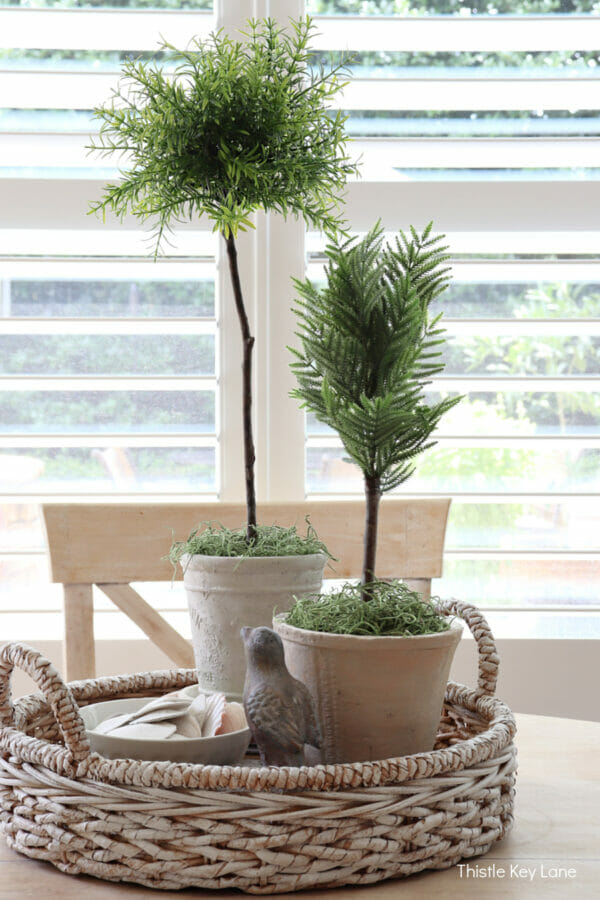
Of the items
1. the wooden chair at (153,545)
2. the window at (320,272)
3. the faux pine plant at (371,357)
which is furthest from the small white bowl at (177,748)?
the window at (320,272)

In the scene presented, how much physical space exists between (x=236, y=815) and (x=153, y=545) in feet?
3.21

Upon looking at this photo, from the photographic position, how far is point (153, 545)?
4.95 ft

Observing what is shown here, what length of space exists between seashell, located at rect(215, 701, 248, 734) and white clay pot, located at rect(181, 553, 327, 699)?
0.11 m

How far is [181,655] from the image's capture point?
1.57m

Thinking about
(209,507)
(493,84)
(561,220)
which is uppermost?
(493,84)

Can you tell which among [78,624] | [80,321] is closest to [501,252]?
[80,321]

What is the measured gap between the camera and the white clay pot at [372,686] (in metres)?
0.64

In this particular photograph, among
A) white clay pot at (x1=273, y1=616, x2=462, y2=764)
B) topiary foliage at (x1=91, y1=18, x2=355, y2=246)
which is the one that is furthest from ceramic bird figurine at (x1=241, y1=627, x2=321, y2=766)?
topiary foliage at (x1=91, y1=18, x2=355, y2=246)

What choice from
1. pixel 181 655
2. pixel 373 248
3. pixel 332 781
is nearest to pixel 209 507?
pixel 181 655

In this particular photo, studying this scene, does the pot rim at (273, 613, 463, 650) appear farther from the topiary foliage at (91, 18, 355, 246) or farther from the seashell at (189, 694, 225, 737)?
the topiary foliage at (91, 18, 355, 246)

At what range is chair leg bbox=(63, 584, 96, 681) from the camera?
1.51m

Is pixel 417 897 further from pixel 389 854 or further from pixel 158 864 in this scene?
pixel 158 864

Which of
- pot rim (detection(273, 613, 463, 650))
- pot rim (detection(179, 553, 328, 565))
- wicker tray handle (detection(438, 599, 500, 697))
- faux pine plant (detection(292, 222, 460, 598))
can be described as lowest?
wicker tray handle (detection(438, 599, 500, 697))

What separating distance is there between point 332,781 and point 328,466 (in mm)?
1233
